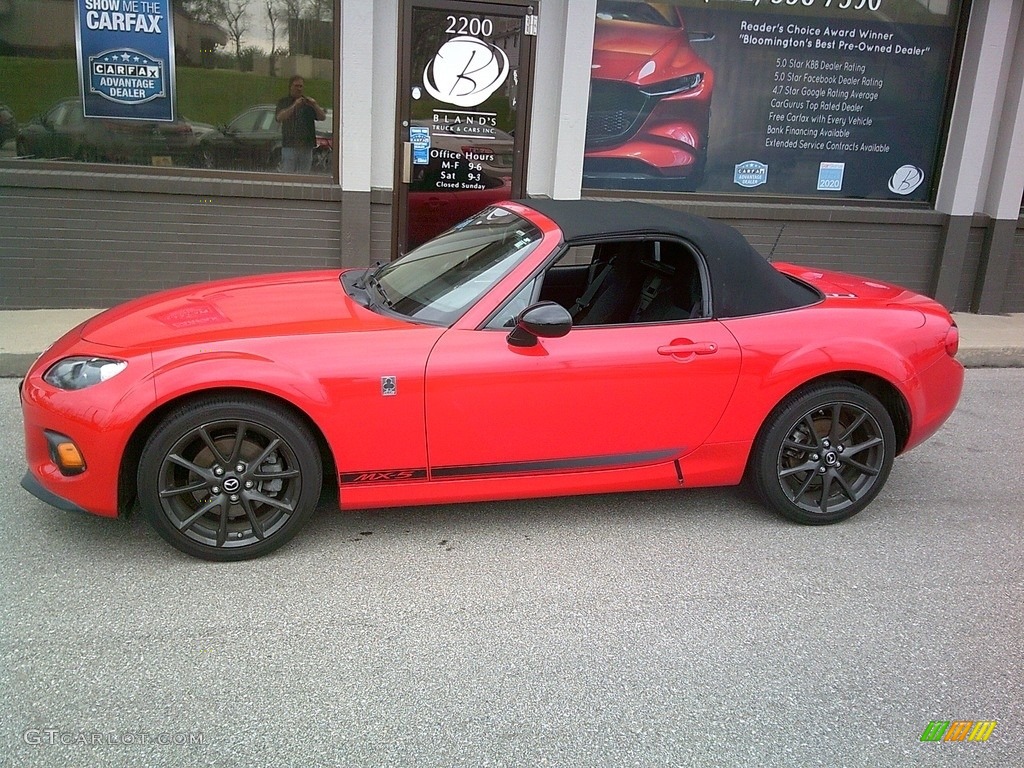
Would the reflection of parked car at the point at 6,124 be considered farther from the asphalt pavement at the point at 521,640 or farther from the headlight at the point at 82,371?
the headlight at the point at 82,371

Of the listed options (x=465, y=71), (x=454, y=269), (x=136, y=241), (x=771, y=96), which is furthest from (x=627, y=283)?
(x=771, y=96)

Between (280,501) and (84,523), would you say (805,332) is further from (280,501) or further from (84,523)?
(84,523)

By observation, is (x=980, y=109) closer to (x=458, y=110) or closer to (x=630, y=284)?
(x=458, y=110)

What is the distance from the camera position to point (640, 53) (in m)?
8.66

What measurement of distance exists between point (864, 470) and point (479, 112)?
213 inches

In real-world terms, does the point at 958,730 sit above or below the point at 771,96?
below

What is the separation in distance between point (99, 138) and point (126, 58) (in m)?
0.75

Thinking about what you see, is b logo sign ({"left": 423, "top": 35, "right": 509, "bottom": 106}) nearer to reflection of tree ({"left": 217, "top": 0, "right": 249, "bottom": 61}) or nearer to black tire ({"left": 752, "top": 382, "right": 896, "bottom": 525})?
reflection of tree ({"left": 217, "top": 0, "right": 249, "bottom": 61})

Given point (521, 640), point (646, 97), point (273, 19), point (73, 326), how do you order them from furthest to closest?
point (646, 97), point (273, 19), point (73, 326), point (521, 640)

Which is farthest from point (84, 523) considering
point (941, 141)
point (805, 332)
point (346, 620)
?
point (941, 141)

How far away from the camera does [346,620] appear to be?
334cm

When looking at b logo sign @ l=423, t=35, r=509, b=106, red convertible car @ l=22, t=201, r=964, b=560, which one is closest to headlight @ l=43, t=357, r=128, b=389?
red convertible car @ l=22, t=201, r=964, b=560

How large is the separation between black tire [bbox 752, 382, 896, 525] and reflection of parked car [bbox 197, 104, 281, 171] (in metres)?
5.77

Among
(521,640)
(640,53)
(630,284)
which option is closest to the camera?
(521,640)
